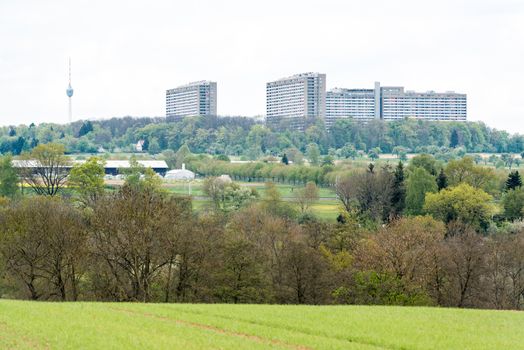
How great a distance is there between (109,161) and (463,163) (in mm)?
80209

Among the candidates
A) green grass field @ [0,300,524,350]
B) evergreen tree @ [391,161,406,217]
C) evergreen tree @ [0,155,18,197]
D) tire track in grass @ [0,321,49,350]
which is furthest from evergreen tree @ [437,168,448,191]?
tire track in grass @ [0,321,49,350]

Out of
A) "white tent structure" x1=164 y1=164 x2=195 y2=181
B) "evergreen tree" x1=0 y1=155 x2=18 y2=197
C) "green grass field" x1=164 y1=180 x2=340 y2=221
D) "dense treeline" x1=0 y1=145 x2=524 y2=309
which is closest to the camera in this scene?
"dense treeline" x1=0 y1=145 x2=524 y2=309

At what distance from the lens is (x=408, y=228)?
63719 mm

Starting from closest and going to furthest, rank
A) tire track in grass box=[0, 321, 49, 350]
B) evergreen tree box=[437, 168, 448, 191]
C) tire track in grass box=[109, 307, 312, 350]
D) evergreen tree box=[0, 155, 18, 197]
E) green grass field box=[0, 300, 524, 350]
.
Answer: tire track in grass box=[0, 321, 49, 350] < green grass field box=[0, 300, 524, 350] < tire track in grass box=[109, 307, 312, 350] < evergreen tree box=[437, 168, 448, 191] < evergreen tree box=[0, 155, 18, 197]

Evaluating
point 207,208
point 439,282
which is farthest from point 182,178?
point 439,282

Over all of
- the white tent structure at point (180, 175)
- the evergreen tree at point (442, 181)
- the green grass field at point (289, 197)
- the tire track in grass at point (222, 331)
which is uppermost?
the evergreen tree at point (442, 181)

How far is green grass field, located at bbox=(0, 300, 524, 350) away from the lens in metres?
26.9

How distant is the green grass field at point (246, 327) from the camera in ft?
88.3

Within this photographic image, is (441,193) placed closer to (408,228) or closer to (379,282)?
(408,228)

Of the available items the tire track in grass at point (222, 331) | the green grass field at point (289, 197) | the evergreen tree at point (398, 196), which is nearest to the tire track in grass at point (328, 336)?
the tire track in grass at point (222, 331)

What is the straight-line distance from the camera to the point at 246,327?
30.6 metres

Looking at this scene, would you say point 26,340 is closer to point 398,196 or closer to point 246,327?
point 246,327

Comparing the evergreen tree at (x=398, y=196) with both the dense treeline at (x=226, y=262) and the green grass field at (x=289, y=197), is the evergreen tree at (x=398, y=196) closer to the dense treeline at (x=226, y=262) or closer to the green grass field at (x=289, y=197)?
the green grass field at (x=289, y=197)

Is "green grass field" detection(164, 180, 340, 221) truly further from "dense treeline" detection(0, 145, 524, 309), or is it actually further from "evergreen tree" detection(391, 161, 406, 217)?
"dense treeline" detection(0, 145, 524, 309)
